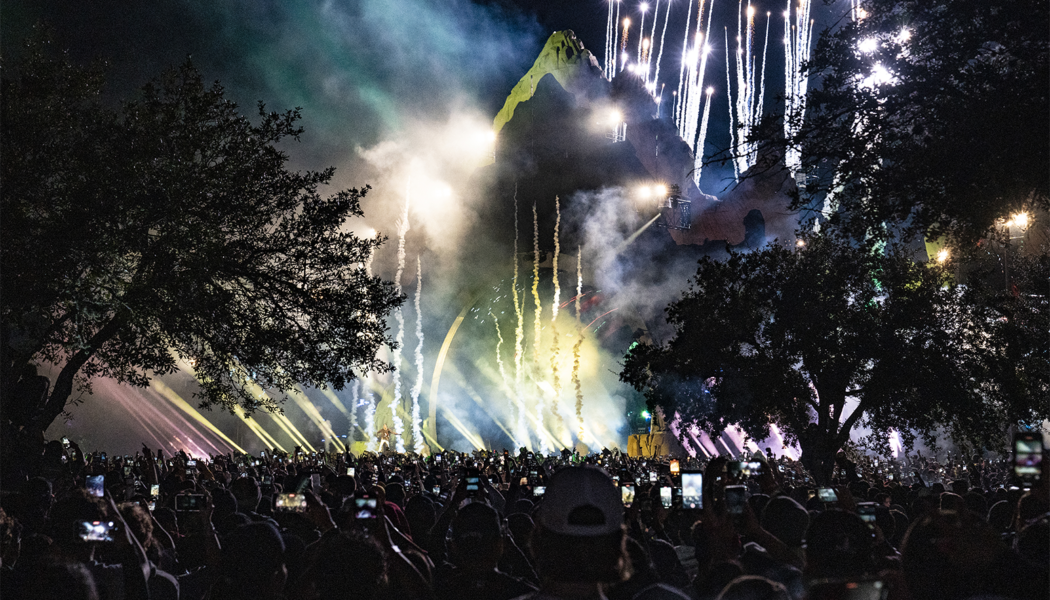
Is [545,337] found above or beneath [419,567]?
above

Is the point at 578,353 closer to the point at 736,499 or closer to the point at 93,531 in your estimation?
the point at 736,499

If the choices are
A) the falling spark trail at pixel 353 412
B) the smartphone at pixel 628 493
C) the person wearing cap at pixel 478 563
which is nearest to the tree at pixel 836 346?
the smartphone at pixel 628 493

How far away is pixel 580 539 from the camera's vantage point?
3.14 metres

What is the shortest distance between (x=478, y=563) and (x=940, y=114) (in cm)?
814

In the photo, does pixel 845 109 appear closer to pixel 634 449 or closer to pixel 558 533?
pixel 558 533

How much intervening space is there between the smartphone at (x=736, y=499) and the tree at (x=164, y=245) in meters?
9.35

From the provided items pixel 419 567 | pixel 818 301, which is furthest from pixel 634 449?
pixel 419 567

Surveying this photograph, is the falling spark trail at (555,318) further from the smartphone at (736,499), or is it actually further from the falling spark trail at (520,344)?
the smartphone at (736,499)

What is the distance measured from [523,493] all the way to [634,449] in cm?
5681

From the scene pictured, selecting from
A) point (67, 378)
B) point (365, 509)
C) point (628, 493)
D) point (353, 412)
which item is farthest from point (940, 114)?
point (353, 412)

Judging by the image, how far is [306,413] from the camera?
253 feet

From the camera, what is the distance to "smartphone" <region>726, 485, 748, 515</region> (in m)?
6.45

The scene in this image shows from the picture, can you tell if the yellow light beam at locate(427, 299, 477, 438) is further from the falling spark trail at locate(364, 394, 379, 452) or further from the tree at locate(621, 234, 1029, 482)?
the tree at locate(621, 234, 1029, 482)

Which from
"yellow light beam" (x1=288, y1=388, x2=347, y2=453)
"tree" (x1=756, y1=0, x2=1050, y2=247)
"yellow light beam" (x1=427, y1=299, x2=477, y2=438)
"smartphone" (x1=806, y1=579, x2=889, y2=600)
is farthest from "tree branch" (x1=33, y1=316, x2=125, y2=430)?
"yellow light beam" (x1=427, y1=299, x2=477, y2=438)
